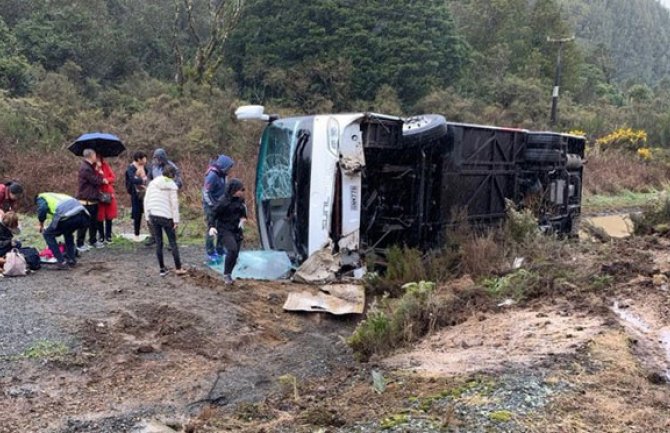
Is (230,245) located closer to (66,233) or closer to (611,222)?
(66,233)

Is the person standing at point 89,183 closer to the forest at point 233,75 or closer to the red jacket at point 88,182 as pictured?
the red jacket at point 88,182

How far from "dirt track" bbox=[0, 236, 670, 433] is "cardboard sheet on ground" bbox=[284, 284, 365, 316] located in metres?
0.12

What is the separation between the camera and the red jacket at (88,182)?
9609 mm

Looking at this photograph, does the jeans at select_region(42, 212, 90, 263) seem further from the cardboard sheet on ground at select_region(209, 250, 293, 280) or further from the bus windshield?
the bus windshield

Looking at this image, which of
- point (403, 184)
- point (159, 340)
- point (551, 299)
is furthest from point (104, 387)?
point (403, 184)

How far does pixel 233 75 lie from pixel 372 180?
2480 centimetres

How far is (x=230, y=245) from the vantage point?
7871 mm

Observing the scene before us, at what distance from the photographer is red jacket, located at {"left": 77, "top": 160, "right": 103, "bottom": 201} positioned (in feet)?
31.5

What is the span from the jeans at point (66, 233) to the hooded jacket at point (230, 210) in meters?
1.90

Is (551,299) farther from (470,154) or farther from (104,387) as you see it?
(104,387)

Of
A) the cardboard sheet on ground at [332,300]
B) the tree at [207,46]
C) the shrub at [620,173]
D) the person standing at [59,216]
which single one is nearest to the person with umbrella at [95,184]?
the person standing at [59,216]

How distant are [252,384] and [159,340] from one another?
1.17 meters

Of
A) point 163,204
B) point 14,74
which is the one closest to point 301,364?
point 163,204

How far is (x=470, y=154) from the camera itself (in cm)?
939
